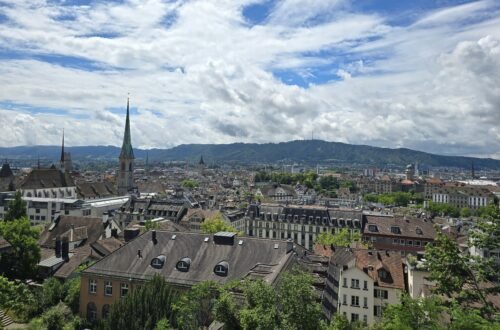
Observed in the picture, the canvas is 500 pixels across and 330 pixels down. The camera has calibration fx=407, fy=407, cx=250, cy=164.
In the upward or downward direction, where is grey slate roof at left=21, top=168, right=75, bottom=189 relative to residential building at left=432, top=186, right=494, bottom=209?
upward

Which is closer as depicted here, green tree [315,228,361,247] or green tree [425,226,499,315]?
green tree [425,226,499,315]

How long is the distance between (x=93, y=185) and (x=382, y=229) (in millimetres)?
91098

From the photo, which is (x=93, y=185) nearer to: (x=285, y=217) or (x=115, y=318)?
(x=285, y=217)

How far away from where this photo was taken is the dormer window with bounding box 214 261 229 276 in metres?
34.1

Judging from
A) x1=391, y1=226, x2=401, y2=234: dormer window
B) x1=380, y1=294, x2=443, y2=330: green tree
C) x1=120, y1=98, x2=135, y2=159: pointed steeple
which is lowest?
x1=391, y1=226, x2=401, y2=234: dormer window

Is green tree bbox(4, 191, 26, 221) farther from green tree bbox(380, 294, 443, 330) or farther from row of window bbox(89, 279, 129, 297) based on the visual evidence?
green tree bbox(380, 294, 443, 330)

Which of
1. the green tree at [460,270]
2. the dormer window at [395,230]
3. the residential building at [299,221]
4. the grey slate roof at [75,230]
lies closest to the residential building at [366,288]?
the green tree at [460,270]

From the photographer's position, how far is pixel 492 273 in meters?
17.9

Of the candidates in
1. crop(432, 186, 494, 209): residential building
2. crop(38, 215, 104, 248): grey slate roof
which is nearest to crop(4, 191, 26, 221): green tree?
crop(38, 215, 104, 248): grey slate roof

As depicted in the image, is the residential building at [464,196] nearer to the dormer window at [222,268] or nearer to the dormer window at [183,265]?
the dormer window at [222,268]

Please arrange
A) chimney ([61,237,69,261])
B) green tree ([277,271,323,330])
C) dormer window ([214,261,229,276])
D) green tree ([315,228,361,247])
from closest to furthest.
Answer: green tree ([277,271,323,330]) → dormer window ([214,261,229,276]) → chimney ([61,237,69,261]) → green tree ([315,228,361,247])

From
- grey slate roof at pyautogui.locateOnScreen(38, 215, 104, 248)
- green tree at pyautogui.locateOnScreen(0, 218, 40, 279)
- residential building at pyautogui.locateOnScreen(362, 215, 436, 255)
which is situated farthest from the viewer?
residential building at pyautogui.locateOnScreen(362, 215, 436, 255)

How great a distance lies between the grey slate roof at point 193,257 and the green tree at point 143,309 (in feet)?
15.8

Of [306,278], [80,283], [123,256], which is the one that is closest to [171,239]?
[123,256]
